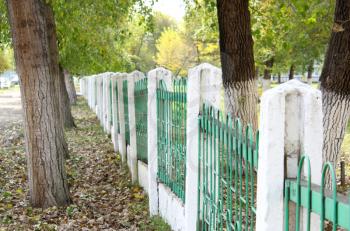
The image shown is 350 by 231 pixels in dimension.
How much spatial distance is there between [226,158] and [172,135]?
93.8 inches

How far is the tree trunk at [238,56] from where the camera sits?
8.04m

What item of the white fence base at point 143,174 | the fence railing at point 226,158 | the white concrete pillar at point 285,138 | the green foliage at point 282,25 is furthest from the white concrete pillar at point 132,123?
the white concrete pillar at point 285,138

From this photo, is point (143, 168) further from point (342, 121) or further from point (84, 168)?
point (342, 121)

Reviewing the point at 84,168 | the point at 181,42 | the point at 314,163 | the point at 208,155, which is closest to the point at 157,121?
A: the point at 208,155

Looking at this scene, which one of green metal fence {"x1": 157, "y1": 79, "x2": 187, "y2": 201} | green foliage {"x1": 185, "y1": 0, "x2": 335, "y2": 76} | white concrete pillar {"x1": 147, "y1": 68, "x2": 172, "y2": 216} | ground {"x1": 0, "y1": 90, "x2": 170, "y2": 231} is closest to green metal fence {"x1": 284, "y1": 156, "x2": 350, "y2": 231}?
green metal fence {"x1": 157, "y1": 79, "x2": 187, "y2": 201}

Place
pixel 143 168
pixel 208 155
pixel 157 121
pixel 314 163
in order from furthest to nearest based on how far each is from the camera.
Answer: pixel 143 168 < pixel 157 121 < pixel 208 155 < pixel 314 163

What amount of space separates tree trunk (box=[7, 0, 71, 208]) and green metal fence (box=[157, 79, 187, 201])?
5.39 ft

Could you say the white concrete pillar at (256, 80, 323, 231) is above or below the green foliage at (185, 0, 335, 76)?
below

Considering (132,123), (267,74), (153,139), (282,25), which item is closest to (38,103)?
(153,139)

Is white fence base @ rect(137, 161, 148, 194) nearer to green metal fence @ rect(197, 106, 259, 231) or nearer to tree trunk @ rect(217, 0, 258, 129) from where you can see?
tree trunk @ rect(217, 0, 258, 129)

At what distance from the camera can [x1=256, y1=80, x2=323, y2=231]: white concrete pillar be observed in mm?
2199

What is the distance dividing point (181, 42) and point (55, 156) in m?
37.3

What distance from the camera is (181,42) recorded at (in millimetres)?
43281

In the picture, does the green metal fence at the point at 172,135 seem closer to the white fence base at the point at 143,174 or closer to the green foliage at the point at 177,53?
the white fence base at the point at 143,174
